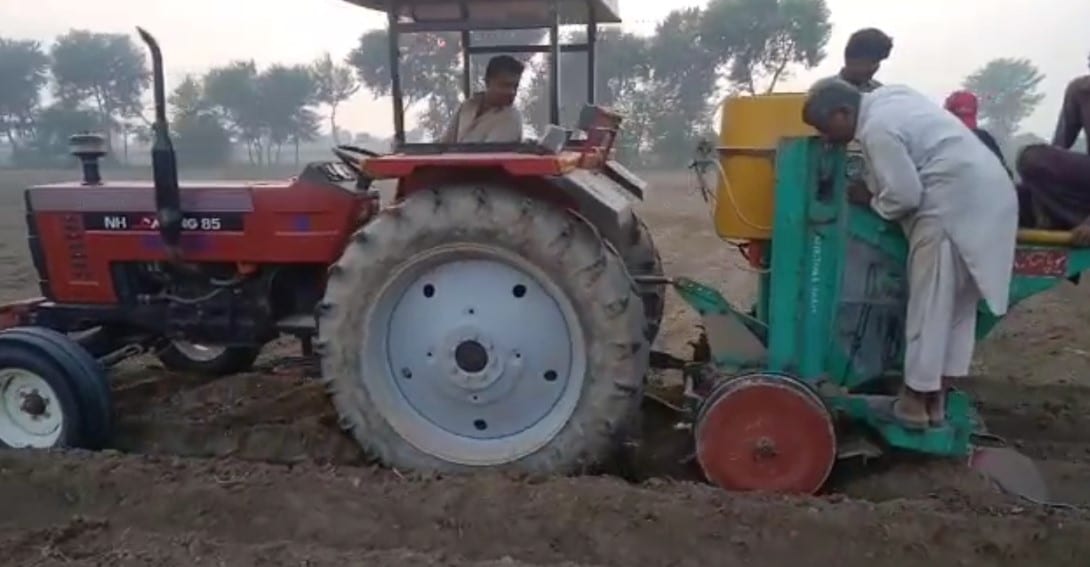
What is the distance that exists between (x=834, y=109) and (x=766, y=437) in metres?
1.35

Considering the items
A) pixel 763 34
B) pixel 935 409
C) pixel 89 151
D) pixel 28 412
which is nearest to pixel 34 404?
pixel 28 412

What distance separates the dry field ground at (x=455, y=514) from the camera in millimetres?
3561

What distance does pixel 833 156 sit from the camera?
4.12 meters

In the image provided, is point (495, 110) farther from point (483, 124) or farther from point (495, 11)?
point (495, 11)

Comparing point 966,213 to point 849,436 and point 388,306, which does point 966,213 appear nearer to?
point 849,436

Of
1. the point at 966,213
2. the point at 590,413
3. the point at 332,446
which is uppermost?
the point at 966,213

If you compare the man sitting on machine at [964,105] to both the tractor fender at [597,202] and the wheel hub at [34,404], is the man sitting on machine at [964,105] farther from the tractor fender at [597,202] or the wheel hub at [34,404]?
the wheel hub at [34,404]

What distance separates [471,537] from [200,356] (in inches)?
117

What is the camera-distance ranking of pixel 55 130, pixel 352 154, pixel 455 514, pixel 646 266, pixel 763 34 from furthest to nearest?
pixel 55 130 < pixel 763 34 < pixel 646 266 < pixel 352 154 < pixel 455 514

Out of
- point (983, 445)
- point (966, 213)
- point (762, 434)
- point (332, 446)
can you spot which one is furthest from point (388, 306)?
point (983, 445)

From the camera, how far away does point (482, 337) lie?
431cm

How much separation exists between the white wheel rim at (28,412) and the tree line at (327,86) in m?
27.1

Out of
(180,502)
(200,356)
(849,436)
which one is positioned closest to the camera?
(180,502)

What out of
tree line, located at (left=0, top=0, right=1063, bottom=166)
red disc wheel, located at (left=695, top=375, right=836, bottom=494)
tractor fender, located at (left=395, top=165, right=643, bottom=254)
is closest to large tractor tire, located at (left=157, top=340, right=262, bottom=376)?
tractor fender, located at (left=395, top=165, right=643, bottom=254)
